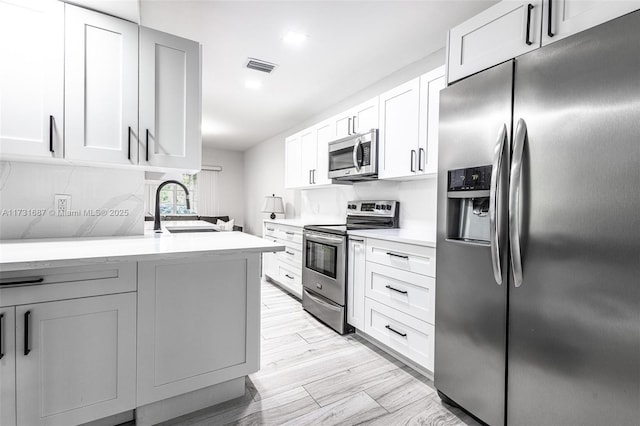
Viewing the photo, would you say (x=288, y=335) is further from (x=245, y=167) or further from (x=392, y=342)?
(x=245, y=167)

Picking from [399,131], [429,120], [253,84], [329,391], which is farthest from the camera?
[253,84]

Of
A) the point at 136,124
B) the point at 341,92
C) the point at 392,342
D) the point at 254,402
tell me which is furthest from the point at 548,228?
the point at 341,92

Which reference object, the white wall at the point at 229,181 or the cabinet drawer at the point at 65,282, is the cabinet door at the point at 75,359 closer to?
the cabinet drawer at the point at 65,282

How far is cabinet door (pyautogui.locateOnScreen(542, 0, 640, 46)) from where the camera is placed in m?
1.11

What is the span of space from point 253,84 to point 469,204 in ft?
9.11

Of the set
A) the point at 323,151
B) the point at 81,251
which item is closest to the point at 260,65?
the point at 323,151

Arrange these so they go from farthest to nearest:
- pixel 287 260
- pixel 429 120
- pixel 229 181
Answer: pixel 229 181 → pixel 287 260 → pixel 429 120

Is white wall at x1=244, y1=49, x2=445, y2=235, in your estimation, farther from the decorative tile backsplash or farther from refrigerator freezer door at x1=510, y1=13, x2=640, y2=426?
the decorative tile backsplash

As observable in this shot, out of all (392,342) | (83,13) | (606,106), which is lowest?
(392,342)

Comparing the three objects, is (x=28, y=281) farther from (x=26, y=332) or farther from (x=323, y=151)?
(x=323, y=151)

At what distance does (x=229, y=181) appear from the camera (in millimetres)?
7609

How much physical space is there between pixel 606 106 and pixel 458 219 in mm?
780

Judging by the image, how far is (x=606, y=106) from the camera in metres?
1.11

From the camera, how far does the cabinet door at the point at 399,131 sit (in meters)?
2.40
